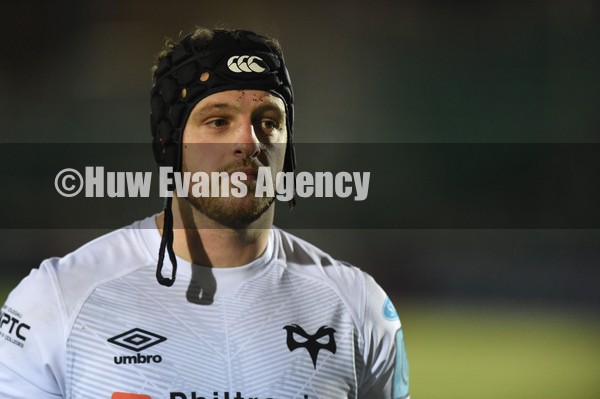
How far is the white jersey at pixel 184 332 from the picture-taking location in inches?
63.5

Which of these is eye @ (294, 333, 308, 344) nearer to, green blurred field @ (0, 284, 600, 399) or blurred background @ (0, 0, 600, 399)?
blurred background @ (0, 0, 600, 399)

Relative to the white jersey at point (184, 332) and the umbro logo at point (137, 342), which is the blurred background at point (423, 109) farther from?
the umbro logo at point (137, 342)

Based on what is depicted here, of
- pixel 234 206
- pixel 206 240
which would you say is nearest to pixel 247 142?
pixel 234 206

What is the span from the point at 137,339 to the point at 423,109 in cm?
126

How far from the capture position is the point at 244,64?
166 centimetres

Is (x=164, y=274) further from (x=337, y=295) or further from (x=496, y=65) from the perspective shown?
(x=496, y=65)

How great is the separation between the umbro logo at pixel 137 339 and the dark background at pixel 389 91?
441 mm

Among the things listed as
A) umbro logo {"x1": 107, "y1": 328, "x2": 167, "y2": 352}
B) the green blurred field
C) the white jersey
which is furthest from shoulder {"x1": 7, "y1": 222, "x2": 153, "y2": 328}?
the green blurred field

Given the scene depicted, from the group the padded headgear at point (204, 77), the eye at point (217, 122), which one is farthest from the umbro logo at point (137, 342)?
the eye at point (217, 122)

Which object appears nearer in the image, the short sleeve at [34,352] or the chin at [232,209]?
the short sleeve at [34,352]

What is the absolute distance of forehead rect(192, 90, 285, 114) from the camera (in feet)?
5.42

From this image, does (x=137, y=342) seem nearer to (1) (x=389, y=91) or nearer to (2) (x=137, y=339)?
(2) (x=137, y=339)

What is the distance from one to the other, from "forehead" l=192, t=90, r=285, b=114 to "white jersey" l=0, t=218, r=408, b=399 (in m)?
0.35

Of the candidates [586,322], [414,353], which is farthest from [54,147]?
[586,322]
